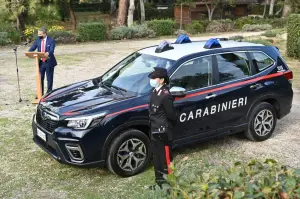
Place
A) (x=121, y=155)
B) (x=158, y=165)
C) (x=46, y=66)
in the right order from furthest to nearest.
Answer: (x=46, y=66) < (x=121, y=155) < (x=158, y=165)

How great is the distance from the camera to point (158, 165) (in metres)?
4.78

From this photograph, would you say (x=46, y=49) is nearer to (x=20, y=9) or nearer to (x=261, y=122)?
(x=261, y=122)

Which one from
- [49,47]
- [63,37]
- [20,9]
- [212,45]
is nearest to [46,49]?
[49,47]

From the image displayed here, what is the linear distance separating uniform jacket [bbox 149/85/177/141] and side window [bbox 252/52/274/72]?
254cm

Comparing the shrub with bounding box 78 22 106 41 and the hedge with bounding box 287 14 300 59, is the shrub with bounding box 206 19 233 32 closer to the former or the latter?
the shrub with bounding box 78 22 106 41

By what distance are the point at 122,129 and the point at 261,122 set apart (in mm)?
2552

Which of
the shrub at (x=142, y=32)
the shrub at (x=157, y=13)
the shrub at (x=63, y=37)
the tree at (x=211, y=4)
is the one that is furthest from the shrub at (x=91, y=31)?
the shrub at (x=157, y=13)

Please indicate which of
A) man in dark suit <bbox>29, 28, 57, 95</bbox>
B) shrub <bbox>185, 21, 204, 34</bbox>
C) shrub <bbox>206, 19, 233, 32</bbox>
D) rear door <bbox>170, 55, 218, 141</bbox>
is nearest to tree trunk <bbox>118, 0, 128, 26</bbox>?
shrub <bbox>185, 21, 204, 34</bbox>

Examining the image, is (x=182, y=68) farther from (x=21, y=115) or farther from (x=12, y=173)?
(x=21, y=115)

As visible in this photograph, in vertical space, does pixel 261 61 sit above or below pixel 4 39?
above

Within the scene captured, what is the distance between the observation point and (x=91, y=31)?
22.2m

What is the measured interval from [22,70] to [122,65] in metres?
8.14

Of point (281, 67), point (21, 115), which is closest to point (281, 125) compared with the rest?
point (281, 67)

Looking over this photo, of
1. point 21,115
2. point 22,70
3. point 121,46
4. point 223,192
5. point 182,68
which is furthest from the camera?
point 121,46
